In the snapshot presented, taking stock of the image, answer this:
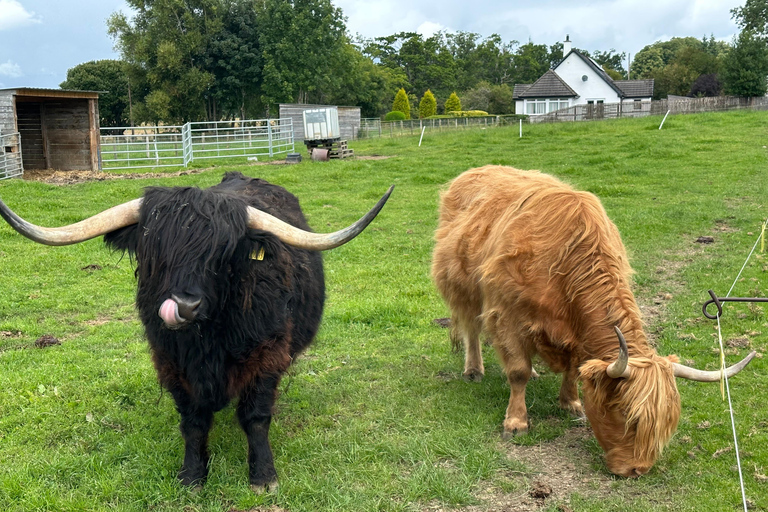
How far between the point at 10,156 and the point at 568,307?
1798 cm

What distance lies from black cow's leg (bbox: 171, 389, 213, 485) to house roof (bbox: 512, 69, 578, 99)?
171 ft

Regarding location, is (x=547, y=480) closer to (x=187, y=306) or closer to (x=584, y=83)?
(x=187, y=306)

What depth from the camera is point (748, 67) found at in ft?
133

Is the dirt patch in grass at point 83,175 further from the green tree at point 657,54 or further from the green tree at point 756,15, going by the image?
the green tree at point 657,54

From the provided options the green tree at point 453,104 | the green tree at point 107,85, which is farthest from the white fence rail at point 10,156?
the green tree at point 453,104

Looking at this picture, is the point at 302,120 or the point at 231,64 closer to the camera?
the point at 302,120

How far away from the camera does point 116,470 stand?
3.90 meters

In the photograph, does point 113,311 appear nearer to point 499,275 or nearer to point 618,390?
point 499,275

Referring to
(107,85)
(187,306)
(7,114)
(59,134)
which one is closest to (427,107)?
(107,85)

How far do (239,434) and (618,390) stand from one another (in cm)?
254

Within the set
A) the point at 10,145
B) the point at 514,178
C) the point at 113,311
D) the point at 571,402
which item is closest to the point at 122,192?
the point at 10,145

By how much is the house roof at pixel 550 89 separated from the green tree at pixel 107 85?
32.4 metres

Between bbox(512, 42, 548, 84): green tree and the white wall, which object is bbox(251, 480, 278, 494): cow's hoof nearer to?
the white wall

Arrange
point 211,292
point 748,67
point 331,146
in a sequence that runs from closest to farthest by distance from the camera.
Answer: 1. point 211,292
2. point 331,146
3. point 748,67
